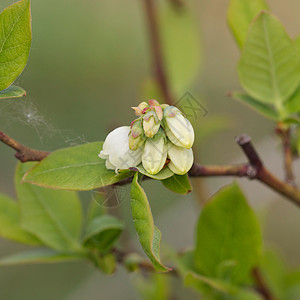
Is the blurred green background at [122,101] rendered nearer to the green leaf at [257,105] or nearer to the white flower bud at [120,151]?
the green leaf at [257,105]

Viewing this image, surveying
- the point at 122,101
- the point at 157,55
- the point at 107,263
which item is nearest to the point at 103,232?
the point at 107,263

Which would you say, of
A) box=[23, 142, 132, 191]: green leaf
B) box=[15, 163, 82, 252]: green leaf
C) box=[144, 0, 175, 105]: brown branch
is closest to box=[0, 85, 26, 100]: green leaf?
box=[23, 142, 132, 191]: green leaf

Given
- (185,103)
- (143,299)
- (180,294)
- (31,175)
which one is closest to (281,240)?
(180,294)

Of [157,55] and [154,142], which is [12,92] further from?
[157,55]

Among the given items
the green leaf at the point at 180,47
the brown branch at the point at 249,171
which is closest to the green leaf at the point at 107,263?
the brown branch at the point at 249,171

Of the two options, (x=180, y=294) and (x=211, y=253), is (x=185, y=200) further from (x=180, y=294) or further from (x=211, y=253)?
(x=211, y=253)

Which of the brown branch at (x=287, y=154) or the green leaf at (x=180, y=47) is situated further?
the green leaf at (x=180, y=47)
